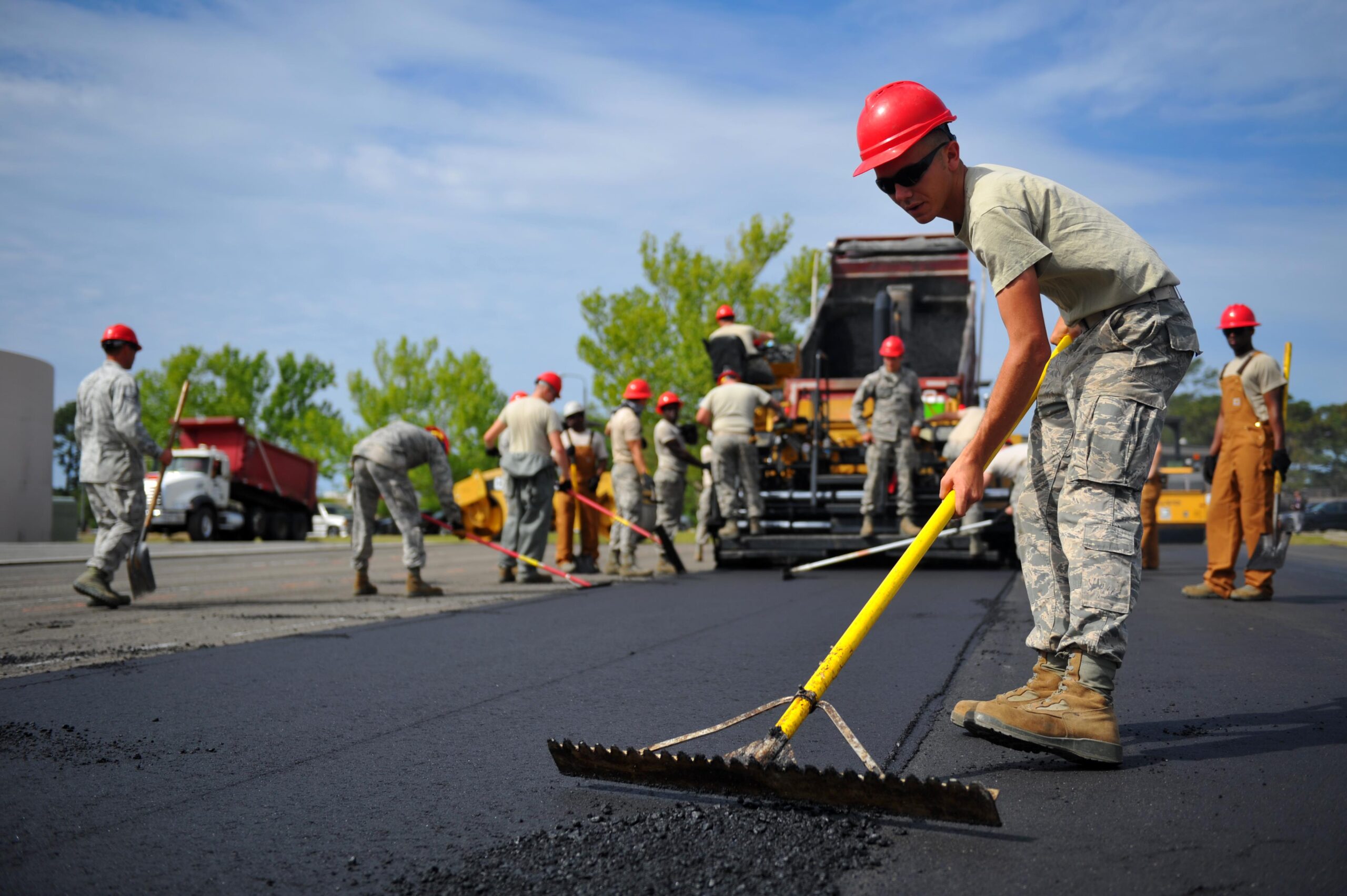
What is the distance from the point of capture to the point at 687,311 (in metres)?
29.6

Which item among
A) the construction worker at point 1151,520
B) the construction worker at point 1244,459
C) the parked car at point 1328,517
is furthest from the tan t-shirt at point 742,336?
the parked car at point 1328,517

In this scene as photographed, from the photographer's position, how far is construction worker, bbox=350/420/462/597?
9.30 metres

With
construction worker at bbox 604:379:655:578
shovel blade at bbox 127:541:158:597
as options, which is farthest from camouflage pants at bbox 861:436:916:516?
shovel blade at bbox 127:541:158:597

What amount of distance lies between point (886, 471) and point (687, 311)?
62.5 feet

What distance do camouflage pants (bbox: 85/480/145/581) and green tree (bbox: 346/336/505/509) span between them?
32.6 metres

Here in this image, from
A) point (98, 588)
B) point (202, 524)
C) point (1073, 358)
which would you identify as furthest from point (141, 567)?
point (202, 524)

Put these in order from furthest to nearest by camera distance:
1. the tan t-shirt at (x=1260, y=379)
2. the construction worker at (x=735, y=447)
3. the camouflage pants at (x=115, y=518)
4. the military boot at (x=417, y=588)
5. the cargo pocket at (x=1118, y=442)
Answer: the construction worker at (x=735, y=447) < the military boot at (x=417, y=588) < the camouflage pants at (x=115, y=518) < the tan t-shirt at (x=1260, y=379) < the cargo pocket at (x=1118, y=442)

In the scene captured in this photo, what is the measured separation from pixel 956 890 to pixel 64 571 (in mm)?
13310

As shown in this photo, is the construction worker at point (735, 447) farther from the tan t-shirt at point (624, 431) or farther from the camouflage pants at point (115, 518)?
the camouflage pants at point (115, 518)

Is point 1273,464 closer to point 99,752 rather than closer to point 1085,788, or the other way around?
point 1085,788

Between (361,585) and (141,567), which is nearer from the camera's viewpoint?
(141,567)

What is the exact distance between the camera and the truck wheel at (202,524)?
2666 centimetres

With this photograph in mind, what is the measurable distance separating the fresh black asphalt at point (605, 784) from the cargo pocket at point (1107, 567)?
1.56 feet

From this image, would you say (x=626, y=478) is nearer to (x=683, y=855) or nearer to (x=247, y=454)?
(x=683, y=855)
